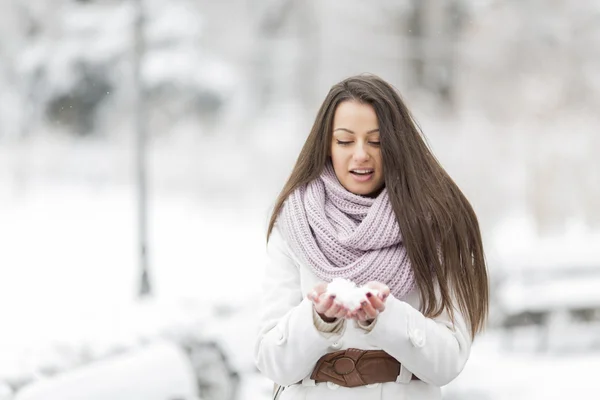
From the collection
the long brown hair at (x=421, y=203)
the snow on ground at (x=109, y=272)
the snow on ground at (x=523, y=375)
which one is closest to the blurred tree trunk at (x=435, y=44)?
the snow on ground at (x=109, y=272)

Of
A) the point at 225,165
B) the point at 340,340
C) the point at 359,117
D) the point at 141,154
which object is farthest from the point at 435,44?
the point at 340,340

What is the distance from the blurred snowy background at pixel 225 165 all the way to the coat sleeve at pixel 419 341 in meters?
1.49

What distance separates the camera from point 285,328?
4.56 ft

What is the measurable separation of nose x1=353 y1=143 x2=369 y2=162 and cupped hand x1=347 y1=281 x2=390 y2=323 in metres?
0.24

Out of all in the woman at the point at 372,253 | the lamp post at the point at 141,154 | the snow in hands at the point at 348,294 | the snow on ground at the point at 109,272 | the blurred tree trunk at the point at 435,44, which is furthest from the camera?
the blurred tree trunk at the point at 435,44

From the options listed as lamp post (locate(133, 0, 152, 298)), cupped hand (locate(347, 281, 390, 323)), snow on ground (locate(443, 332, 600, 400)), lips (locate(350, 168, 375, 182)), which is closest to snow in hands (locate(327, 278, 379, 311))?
A: cupped hand (locate(347, 281, 390, 323))

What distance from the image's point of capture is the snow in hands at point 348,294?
1274mm

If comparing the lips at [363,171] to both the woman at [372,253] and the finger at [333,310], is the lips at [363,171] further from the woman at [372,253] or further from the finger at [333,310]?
the finger at [333,310]

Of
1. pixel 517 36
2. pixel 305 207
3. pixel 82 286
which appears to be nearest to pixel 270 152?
pixel 82 286

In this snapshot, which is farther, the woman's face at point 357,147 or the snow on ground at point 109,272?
the snow on ground at point 109,272

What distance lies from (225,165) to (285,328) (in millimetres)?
2519

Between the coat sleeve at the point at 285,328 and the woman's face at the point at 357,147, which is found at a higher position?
the woman's face at the point at 357,147

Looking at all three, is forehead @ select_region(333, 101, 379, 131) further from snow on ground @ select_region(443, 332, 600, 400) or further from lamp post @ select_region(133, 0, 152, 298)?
→ snow on ground @ select_region(443, 332, 600, 400)

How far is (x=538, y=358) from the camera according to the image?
13.5ft
